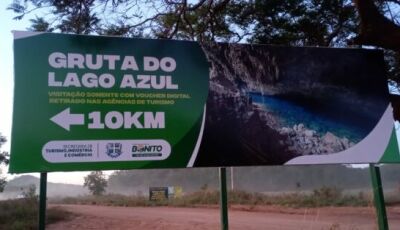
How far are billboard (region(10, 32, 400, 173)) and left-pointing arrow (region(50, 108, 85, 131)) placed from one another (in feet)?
0.03

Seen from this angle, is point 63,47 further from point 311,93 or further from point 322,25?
point 322,25

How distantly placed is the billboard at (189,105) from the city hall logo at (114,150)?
1 centimetres

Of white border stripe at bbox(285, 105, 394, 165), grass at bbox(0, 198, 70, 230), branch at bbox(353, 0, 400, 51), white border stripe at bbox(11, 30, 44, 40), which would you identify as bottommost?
grass at bbox(0, 198, 70, 230)

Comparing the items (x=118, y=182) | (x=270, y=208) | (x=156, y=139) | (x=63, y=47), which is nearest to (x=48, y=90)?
(x=63, y=47)

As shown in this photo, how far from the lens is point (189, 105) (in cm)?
570

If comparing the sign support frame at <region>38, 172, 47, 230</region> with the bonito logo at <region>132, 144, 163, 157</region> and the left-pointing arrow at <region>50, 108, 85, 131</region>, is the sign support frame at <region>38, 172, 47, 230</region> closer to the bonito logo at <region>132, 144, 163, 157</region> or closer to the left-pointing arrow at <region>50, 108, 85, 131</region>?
the left-pointing arrow at <region>50, 108, 85, 131</region>

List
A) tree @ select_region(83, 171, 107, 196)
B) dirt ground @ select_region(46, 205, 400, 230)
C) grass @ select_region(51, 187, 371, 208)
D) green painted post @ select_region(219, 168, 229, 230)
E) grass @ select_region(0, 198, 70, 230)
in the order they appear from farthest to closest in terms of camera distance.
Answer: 1. tree @ select_region(83, 171, 107, 196)
2. grass @ select_region(51, 187, 371, 208)
3. grass @ select_region(0, 198, 70, 230)
4. dirt ground @ select_region(46, 205, 400, 230)
5. green painted post @ select_region(219, 168, 229, 230)

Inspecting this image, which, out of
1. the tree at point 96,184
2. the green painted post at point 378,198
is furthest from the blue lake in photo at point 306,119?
the tree at point 96,184

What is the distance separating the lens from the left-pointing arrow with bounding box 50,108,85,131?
17.1 feet

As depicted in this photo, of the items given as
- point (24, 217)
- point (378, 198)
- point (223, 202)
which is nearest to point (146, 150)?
point (223, 202)

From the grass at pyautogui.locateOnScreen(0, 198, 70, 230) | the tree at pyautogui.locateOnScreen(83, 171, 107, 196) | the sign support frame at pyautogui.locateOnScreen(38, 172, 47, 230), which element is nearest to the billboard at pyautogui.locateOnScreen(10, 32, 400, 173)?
the sign support frame at pyautogui.locateOnScreen(38, 172, 47, 230)

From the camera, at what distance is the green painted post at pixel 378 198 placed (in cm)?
615

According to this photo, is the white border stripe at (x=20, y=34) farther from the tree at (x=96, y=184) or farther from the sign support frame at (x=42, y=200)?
the tree at (x=96, y=184)

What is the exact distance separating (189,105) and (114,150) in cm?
103
